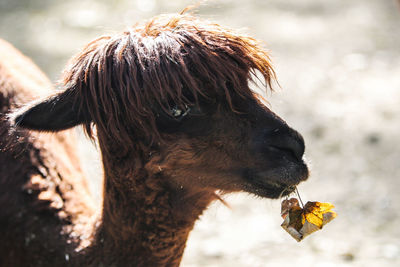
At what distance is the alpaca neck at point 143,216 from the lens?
2826 mm

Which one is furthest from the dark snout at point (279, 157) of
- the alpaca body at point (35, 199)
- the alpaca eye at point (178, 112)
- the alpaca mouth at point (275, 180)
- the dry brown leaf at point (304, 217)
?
the alpaca body at point (35, 199)

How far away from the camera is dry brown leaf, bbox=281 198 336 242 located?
2.79m

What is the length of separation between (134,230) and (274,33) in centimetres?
644

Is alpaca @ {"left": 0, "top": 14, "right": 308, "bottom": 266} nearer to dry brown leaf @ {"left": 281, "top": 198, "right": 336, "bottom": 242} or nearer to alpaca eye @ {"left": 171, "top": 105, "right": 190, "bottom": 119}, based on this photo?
alpaca eye @ {"left": 171, "top": 105, "right": 190, "bottom": 119}

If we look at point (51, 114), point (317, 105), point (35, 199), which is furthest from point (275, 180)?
point (317, 105)

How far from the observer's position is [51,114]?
272cm

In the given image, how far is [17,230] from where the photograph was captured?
3100mm

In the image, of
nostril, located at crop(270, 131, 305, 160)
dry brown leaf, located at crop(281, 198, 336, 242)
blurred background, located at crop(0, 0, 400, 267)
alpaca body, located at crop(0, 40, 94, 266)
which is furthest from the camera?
blurred background, located at crop(0, 0, 400, 267)

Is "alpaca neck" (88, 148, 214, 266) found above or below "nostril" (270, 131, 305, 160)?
below

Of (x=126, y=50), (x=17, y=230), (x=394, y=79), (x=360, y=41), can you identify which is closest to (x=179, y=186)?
(x=126, y=50)

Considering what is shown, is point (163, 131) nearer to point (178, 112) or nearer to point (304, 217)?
point (178, 112)

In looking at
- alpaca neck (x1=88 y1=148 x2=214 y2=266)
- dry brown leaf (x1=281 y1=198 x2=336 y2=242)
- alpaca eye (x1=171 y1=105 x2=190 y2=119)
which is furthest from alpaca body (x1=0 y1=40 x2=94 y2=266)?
dry brown leaf (x1=281 y1=198 x2=336 y2=242)

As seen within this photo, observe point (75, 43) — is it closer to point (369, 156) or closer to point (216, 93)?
point (369, 156)

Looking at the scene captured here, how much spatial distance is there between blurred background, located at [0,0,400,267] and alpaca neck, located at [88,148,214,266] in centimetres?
42
